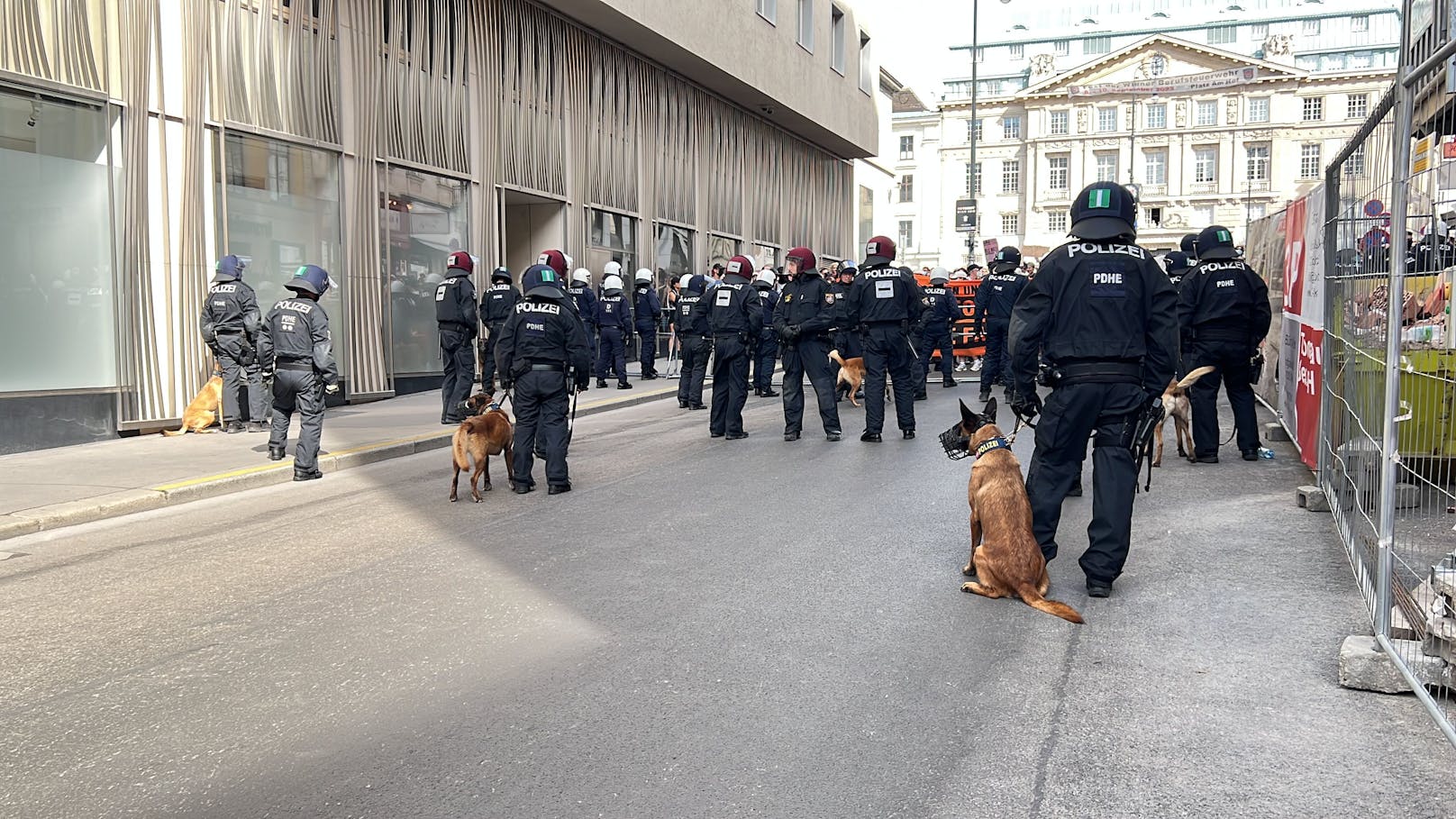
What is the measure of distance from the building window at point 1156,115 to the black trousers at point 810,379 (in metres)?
77.9

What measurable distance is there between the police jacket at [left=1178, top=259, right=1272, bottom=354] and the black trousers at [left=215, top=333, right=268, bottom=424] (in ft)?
31.4

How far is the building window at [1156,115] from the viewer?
82.5m

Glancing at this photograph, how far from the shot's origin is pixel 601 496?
906 centimetres

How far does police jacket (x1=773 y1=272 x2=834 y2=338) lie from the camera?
12.3m

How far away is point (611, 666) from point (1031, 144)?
87354 millimetres

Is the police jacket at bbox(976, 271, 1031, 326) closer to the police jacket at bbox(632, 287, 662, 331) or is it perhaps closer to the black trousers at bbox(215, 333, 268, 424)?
the police jacket at bbox(632, 287, 662, 331)

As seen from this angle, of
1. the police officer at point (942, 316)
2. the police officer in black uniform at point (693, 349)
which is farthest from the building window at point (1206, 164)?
the police officer in black uniform at point (693, 349)

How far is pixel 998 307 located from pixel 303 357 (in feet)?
34.6

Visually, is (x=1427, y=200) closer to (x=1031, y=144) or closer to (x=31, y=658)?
(x=31, y=658)

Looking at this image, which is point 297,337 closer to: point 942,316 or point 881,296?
point 881,296

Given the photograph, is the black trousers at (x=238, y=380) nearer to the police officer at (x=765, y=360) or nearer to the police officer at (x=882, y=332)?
the police officer at (x=882, y=332)

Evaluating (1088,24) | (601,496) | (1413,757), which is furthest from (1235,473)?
(1088,24)

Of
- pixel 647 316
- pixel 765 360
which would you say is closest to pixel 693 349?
pixel 765 360

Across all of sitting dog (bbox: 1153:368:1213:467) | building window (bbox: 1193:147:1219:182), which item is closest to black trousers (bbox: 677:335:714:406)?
sitting dog (bbox: 1153:368:1213:467)
